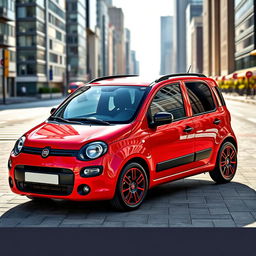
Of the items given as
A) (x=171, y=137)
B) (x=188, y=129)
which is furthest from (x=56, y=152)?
(x=188, y=129)

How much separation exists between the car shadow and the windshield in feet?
3.49

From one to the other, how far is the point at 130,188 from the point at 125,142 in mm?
531

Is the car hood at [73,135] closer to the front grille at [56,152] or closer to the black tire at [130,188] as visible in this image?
the front grille at [56,152]

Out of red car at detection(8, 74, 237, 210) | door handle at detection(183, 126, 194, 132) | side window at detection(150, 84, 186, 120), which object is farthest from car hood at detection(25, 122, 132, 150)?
door handle at detection(183, 126, 194, 132)

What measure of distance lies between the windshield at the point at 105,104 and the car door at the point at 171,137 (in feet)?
0.82

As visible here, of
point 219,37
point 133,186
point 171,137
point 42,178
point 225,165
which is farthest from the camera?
point 219,37

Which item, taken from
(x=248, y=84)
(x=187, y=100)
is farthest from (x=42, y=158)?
(x=248, y=84)

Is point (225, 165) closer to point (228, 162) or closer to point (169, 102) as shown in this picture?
point (228, 162)

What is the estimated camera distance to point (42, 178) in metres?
6.15

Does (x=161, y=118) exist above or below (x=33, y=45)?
below

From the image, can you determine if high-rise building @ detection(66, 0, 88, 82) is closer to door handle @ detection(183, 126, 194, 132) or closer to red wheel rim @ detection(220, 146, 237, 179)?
red wheel rim @ detection(220, 146, 237, 179)

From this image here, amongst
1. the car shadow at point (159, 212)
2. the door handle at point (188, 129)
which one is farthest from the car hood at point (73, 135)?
the door handle at point (188, 129)

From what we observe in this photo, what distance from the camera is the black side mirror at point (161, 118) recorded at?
22.0ft

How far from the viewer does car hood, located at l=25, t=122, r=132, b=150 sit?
20.1ft
